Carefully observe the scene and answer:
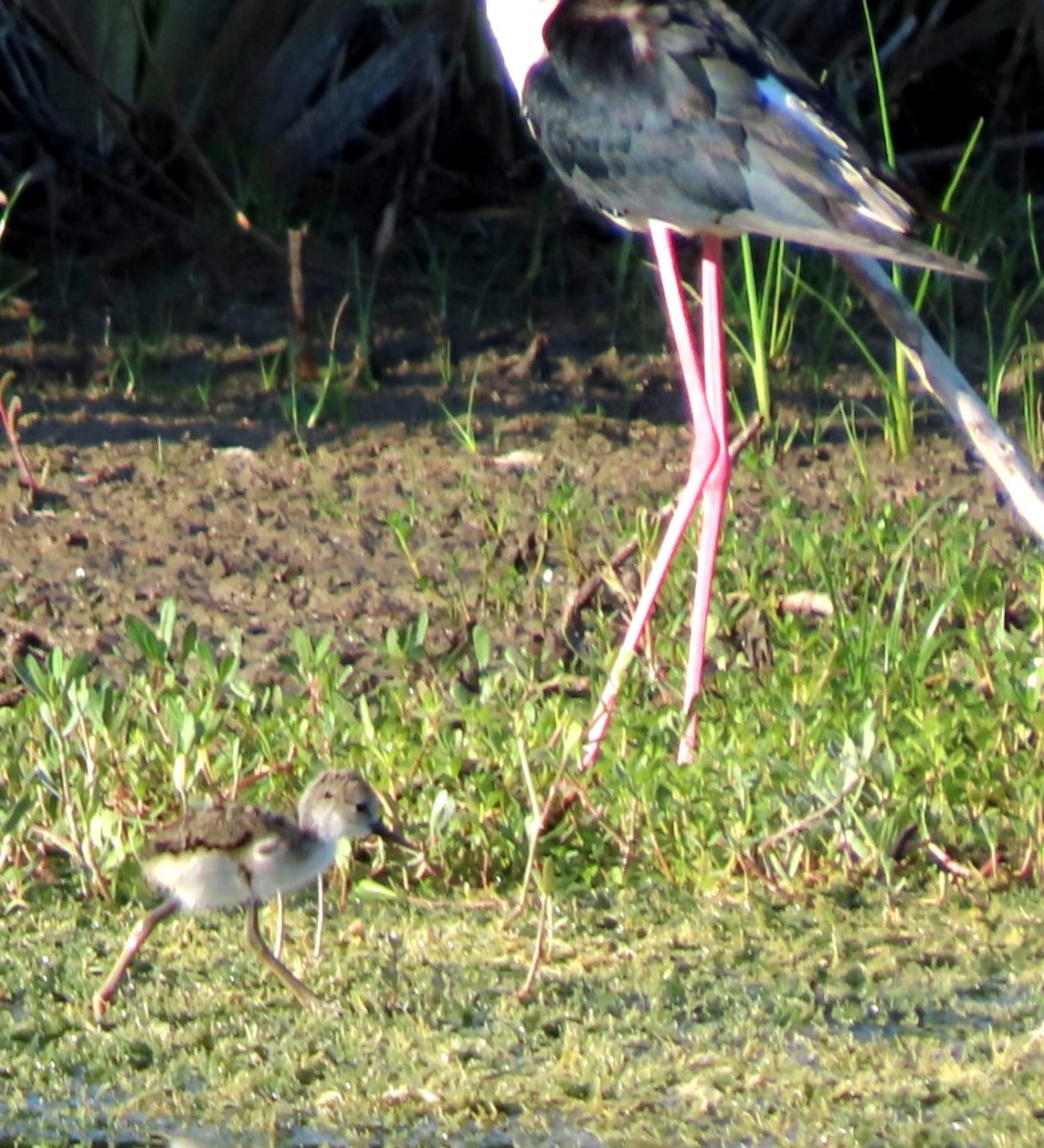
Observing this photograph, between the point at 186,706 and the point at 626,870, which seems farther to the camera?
the point at 186,706

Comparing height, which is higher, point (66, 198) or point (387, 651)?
point (66, 198)

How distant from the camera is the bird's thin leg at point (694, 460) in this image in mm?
3628

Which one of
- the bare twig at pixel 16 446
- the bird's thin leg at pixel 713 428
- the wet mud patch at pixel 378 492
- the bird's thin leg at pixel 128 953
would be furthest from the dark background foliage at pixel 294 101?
the bird's thin leg at pixel 128 953

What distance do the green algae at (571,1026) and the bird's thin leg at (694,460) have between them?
2.12 feet

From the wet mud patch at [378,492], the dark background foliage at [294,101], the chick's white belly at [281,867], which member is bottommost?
the wet mud patch at [378,492]

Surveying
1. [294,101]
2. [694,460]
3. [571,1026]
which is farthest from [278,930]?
[294,101]

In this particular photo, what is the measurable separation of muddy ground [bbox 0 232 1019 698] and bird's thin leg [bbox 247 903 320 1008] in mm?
1229

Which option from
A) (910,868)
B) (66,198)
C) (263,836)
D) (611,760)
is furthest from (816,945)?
(66,198)

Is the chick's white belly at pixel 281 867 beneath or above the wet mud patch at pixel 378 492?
above

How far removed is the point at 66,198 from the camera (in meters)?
5.59

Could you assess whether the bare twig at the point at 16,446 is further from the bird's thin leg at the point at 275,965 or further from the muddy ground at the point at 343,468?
the bird's thin leg at the point at 275,965

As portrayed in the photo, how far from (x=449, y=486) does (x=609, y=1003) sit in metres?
2.04

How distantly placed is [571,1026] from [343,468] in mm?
2224

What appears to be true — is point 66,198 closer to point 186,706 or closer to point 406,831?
point 186,706
